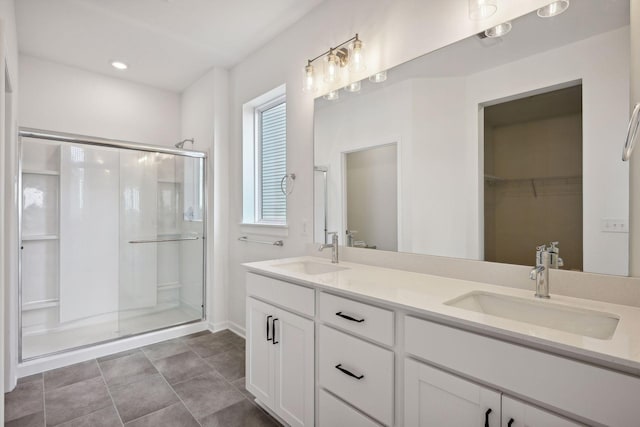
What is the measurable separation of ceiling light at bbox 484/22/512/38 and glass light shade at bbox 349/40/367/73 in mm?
727

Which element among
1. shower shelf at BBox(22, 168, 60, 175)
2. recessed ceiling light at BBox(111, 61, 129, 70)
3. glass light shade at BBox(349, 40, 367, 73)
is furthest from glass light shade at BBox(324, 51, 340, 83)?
shower shelf at BBox(22, 168, 60, 175)

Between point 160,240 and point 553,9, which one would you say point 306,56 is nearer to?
point 553,9

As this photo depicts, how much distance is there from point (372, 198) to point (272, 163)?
1.38 metres

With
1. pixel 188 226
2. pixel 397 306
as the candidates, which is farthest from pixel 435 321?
pixel 188 226

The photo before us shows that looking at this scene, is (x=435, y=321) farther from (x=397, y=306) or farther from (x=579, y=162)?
(x=579, y=162)

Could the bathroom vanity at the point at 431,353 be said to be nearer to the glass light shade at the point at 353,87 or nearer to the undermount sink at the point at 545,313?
the undermount sink at the point at 545,313

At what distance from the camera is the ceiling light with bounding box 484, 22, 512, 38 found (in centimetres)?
140

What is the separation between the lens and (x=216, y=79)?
128 inches

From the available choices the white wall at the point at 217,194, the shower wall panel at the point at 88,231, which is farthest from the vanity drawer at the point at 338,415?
the shower wall panel at the point at 88,231

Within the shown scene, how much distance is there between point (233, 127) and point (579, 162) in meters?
2.84

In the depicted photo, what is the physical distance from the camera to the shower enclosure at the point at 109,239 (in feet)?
9.96

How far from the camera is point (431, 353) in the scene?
1.08 metres

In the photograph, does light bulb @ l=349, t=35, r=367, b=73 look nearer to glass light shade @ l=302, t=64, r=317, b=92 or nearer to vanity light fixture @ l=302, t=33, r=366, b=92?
vanity light fixture @ l=302, t=33, r=366, b=92

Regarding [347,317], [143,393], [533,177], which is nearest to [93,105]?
[143,393]
